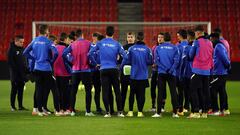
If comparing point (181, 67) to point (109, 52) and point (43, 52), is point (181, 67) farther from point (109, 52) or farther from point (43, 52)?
point (43, 52)

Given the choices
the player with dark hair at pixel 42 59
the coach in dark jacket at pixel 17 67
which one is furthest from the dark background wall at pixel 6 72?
the player with dark hair at pixel 42 59

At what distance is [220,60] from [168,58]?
1.55 meters

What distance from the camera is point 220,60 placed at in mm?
14727

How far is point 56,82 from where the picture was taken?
1481 centimetres

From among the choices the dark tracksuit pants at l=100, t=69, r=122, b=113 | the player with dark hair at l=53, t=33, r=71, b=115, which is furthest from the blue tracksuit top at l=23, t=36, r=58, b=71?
the dark tracksuit pants at l=100, t=69, r=122, b=113

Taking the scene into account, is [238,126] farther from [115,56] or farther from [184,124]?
[115,56]

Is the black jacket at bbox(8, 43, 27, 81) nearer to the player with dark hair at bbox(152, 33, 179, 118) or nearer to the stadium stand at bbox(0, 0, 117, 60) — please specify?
the player with dark hair at bbox(152, 33, 179, 118)

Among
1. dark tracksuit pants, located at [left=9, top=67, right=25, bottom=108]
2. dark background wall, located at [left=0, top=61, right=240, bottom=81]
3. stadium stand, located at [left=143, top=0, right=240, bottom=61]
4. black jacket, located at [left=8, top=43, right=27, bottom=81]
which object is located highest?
stadium stand, located at [left=143, top=0, right=240, bottom=61]

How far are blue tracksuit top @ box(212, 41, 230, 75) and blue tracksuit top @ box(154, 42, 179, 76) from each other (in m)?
1.24

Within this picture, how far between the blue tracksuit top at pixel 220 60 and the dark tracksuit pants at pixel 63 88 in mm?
3579

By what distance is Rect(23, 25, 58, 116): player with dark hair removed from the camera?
46.2 ft

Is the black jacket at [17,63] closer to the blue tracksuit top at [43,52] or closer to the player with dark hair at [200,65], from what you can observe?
the blue tracksuit top at [43,52]

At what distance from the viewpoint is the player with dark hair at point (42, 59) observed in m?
14.1

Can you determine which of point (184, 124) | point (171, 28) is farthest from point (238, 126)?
point (171, 28)
